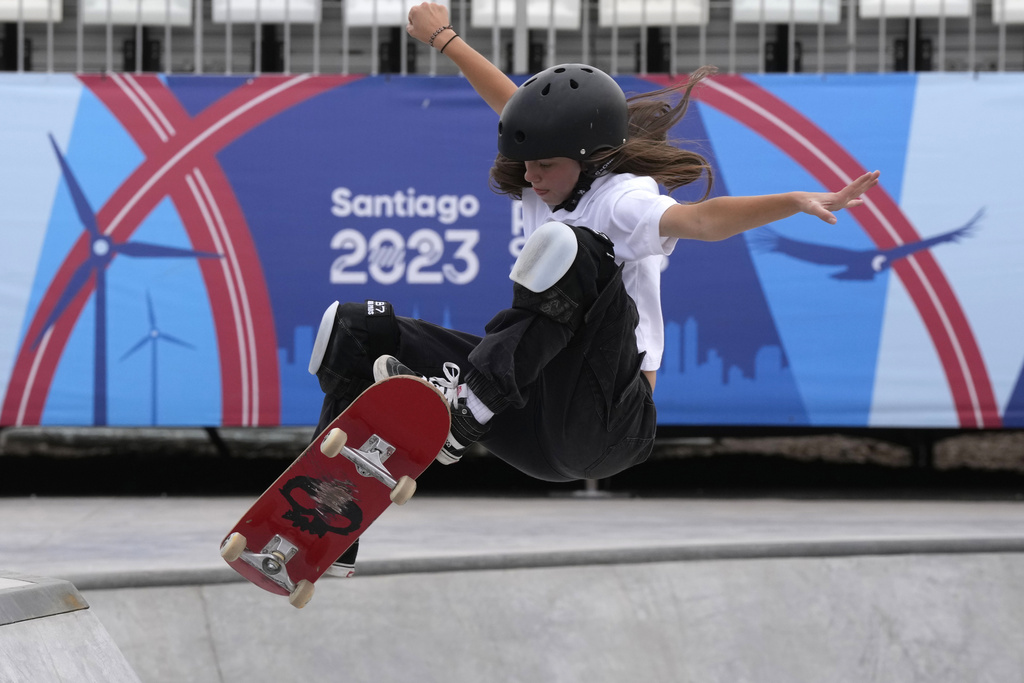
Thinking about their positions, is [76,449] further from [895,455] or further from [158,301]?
[895,455]

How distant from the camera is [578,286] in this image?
126 inches

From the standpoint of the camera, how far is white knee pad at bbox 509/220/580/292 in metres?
3.13

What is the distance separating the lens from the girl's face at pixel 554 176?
11.2ft

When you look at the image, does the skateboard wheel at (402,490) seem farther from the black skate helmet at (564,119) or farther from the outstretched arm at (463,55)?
the outstretched arm at (463,55)

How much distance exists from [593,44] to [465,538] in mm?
3813

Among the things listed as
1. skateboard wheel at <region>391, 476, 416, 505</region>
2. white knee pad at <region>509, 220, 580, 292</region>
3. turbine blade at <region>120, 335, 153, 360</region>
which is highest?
white knee pad at <region>509, 220, 580, 292</region>

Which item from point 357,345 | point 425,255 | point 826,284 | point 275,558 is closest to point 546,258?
point 357,345

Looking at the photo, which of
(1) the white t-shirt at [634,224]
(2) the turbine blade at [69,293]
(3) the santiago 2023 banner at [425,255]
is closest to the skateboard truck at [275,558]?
(1) the white t-shirt at [634,224]

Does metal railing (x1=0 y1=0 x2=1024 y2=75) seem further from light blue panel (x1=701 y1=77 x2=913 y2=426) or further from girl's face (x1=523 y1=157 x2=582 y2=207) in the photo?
girl's face (x1=523 y1=157 x2=582 y2=207)

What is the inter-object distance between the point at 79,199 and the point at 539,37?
342 cm

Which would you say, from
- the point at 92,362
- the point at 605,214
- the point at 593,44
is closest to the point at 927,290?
the point at 593,44

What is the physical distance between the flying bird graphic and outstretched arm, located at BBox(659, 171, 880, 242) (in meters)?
4.92

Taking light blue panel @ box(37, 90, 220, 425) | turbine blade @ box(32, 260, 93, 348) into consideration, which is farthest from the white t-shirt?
turbine blade @ box(32, 260, 93, 348)

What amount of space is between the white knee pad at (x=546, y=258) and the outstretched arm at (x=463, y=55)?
0.82 m
